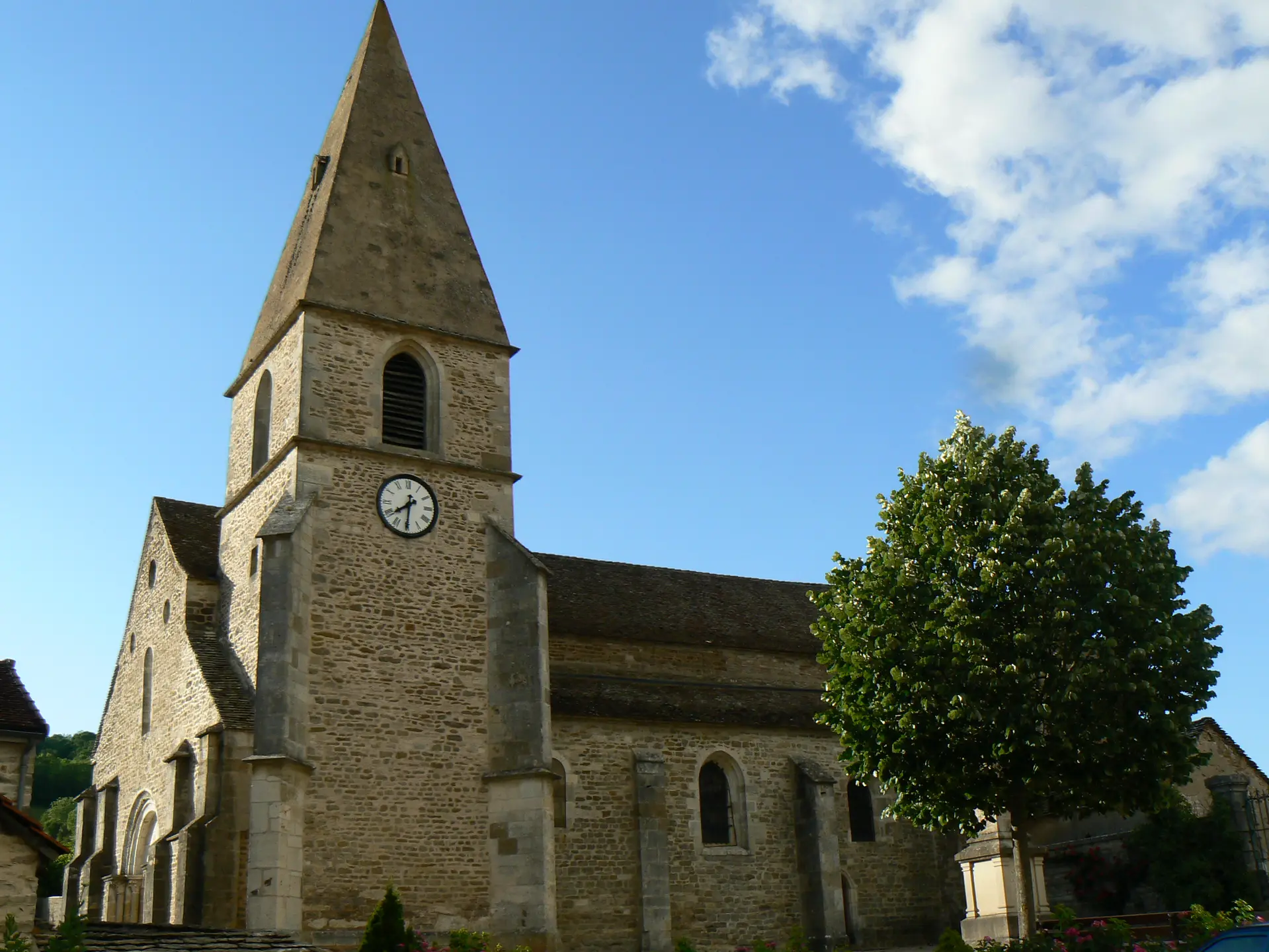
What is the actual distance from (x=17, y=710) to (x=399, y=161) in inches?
514

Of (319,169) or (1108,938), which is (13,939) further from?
(319,169)

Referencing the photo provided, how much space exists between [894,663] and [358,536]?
29.1ft

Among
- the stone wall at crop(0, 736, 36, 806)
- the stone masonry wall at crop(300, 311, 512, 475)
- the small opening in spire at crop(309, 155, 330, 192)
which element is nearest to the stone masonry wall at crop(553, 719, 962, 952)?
the stone masonry wall at crop(300, 311, 512, 475)

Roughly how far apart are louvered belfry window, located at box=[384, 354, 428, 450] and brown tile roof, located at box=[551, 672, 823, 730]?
545 cm

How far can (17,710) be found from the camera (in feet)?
49.4

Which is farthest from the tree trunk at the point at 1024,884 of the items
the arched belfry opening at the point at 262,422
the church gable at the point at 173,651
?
the arched belfry opening at the point at 262,422

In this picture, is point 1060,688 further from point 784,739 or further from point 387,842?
point 387,842

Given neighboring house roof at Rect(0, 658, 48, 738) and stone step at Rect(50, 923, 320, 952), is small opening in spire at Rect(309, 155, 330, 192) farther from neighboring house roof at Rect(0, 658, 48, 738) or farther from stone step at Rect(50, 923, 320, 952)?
stone step at Rect(50, 923, 320, 952)

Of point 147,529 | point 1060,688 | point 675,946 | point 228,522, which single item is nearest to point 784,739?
point 675,946

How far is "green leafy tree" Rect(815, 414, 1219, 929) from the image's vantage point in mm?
18344

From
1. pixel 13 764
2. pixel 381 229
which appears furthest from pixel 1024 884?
pixel 381 229

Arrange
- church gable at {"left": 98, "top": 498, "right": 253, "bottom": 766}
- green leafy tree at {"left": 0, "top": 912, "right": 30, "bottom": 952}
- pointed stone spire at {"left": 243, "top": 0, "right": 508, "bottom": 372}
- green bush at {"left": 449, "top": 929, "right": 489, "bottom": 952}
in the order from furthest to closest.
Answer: pointed stone spire at {"left": 243, "top": 0, "right": 508, "bottom": 372} < church gable at {"left": 98, "top": 498, "right": 253, "bottom": 766} < green bush at {"left": 449, "top": 929, "right": 489, "bottom": 952} < green leafy tree at {"left": 0, "top": 912, "right": 30, "bottom": 952}

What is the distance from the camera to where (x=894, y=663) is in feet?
64.1

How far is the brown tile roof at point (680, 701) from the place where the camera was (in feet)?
75.7
